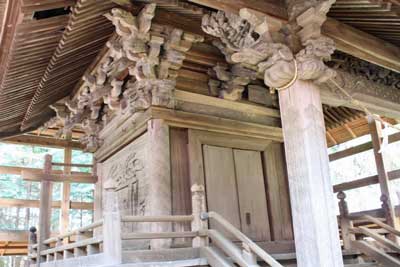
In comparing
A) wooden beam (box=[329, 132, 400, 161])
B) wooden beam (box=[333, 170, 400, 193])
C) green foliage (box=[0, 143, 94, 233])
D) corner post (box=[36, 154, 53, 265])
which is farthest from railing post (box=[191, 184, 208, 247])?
green foliage (box=[0, 143, 94, 233])

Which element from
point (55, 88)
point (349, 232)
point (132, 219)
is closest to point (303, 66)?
point (132, 219)

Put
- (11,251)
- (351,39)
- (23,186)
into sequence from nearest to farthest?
(351,39) → (11,251) → (23,186)

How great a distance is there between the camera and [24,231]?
9.61 metres

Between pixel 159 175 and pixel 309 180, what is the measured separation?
6.96 feet

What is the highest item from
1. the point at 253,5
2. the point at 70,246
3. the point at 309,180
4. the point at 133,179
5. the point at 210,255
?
the point at 253,5

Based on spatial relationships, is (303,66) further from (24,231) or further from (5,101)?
(24,231)

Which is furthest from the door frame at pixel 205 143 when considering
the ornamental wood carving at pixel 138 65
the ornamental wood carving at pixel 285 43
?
the ornamental wood carving at pixel 285 43

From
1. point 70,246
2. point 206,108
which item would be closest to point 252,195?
point 206,108

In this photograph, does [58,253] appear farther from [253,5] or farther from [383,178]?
[383,178]

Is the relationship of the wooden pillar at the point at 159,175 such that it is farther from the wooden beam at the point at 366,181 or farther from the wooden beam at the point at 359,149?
the wooden beam at the point at 359,149

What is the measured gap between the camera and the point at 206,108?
5.29 metres

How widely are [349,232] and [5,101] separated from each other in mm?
5314

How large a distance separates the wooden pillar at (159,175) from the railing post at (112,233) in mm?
915

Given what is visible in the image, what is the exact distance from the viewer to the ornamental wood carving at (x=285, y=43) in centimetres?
317
